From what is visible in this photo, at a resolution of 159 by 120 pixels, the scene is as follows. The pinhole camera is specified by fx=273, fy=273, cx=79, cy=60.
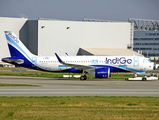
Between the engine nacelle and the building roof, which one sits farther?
the building roof

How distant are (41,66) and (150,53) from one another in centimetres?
13060

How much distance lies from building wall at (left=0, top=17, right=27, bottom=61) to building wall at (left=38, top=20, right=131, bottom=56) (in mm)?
8134

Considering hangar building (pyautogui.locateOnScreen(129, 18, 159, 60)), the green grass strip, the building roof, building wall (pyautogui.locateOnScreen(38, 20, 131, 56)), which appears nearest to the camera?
the green grass strip

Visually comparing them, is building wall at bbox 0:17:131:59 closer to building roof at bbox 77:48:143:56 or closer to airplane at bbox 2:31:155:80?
building roof at bbox 77:48:143:56

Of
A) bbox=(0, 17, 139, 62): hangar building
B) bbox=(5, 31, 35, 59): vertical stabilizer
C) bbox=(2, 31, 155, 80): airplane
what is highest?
bbox=(0, 17, 139, 62): hangar building

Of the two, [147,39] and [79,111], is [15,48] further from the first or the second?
[147,39]

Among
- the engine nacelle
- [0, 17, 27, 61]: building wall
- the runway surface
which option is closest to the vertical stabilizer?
the engine nacelle

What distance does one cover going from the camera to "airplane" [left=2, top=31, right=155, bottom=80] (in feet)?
141

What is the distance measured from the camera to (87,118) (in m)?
13.7

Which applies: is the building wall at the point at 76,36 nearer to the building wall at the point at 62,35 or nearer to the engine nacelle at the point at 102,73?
the building wall at the point at 62,35

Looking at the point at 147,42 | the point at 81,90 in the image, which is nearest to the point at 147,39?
the point at 147,42

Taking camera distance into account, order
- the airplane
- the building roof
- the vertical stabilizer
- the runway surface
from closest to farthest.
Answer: the runway surface
the airplane
the vertical stabilizer
the building roof

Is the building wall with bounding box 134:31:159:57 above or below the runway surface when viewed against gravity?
above

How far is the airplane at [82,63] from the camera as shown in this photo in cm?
4284
